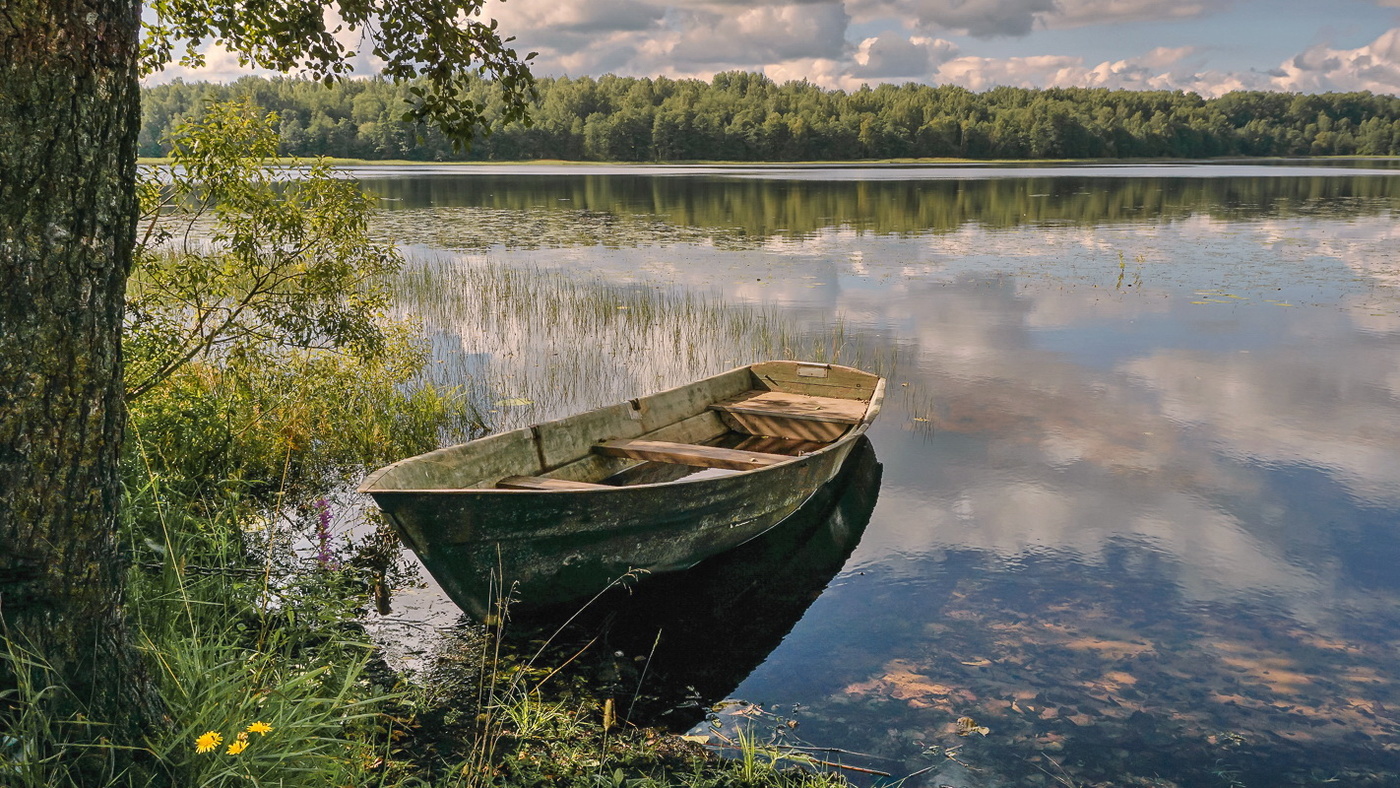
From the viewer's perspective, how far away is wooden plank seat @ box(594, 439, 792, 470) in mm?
6633

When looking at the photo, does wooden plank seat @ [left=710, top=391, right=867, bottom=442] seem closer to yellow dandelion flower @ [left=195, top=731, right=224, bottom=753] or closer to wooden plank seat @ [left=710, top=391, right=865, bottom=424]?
wooden plank seat @ [left=710, top=391, right=865, bottom=424]

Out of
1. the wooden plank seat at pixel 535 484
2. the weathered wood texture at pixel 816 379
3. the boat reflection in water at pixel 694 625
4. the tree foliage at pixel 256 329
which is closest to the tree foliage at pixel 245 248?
the tree foliage at pixel 256 329

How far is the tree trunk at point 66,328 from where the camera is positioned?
2.25 m

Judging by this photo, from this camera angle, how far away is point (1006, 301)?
16297 millimetres

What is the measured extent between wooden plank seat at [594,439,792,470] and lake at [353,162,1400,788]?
0.68 m

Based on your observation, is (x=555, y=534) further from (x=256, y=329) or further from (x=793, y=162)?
(x=793, y=162)

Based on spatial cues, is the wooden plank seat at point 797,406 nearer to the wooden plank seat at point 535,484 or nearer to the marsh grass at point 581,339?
the marsh grass at point 581,339

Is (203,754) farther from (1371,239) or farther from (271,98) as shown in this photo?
(271,98)

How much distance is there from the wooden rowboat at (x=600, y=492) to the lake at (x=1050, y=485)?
526 mm

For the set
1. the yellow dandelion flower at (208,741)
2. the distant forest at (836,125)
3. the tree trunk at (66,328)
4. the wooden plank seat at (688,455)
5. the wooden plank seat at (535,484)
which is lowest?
the wooden plank seat at (688,455)

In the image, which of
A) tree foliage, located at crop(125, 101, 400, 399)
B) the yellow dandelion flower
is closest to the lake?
tree foliage, located at crop(125, 101, 400, 399)

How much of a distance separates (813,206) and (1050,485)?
96.3 ft

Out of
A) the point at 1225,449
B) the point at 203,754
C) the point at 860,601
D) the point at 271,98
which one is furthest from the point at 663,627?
the point at 271,98

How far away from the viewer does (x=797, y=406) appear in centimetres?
877
